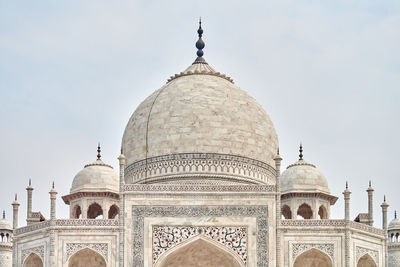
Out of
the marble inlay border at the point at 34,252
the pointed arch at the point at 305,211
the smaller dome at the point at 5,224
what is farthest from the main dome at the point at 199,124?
the smaller dome at the point at 5,224

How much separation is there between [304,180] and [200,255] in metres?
3.98

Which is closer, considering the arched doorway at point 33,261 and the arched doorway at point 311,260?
the arched doorway at point 311,260

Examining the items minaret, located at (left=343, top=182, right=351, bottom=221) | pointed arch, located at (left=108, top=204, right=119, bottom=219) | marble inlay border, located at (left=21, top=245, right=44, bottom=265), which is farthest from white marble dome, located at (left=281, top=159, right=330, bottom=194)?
marble inlay border, located at (left=21, top=245, right=44, bottom=265)

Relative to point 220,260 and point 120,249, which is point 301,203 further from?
point 120,249

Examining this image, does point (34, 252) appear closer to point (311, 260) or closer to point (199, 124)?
point (199, 124)

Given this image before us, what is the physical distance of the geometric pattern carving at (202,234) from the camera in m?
23.4

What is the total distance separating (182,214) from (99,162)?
3.99 metres

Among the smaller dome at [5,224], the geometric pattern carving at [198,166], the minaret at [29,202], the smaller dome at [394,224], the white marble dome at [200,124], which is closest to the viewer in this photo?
the minaret at [29,202]

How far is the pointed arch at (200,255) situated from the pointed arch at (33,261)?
119 inches

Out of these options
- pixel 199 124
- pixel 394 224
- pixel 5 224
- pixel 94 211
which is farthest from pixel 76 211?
pixel 394 224

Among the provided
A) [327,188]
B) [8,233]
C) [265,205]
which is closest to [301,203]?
[327,188]

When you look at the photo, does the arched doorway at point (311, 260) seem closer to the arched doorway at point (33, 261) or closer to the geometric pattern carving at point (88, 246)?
the geometric pattern carving at point (88, 246)

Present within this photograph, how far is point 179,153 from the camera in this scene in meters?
26.0

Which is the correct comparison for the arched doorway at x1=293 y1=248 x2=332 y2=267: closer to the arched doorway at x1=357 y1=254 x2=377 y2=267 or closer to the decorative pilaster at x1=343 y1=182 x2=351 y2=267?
the decorative pilaster at x1=343 y1=182 x2=351 y2=267
